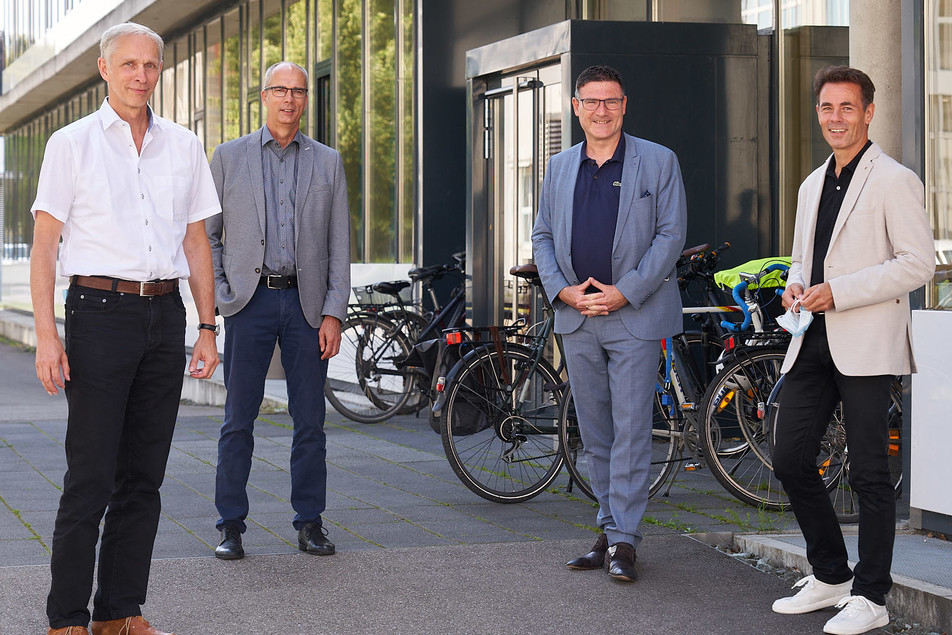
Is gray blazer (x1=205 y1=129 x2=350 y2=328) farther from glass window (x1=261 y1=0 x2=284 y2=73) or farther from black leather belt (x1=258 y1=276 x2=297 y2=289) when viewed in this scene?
glass window (x1=261 y1=0 x2=284 y2=73)

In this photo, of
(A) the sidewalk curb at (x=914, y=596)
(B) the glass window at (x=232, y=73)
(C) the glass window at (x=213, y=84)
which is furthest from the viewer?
(C) the glass window at (x=213, y=84)

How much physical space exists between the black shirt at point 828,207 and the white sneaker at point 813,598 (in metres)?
1.09

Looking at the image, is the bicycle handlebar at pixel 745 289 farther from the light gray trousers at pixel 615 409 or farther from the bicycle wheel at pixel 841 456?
the light gray trousers at pixel 615 409

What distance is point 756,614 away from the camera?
4.68m

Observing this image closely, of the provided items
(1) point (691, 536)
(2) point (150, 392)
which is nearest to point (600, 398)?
(1) point (691, 536)

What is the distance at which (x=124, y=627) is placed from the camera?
4.20m

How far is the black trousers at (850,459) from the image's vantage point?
14.6 ft

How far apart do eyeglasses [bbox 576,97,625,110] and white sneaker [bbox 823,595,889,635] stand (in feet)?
Answer: 6.99

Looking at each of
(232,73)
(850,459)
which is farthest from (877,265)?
(232,73)

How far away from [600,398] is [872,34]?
7.67ft

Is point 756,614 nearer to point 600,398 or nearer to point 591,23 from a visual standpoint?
point 600,398

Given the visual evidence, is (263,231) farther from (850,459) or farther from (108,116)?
(850,459)

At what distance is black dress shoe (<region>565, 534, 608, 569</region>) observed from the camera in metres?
5.25

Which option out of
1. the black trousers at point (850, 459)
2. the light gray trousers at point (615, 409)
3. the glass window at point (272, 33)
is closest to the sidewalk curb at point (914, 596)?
the black trousers at point (850, 459)
